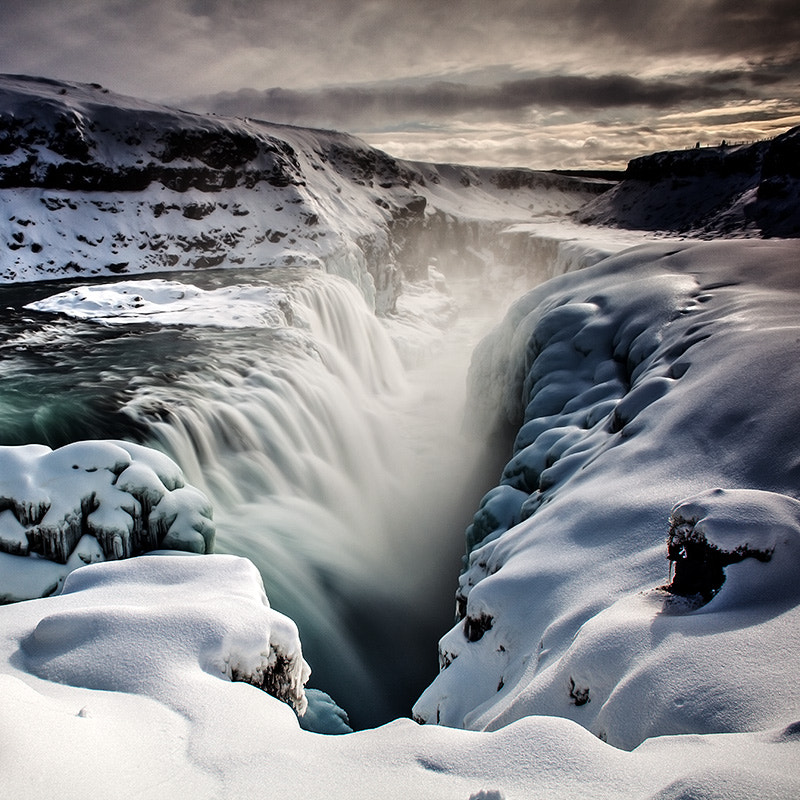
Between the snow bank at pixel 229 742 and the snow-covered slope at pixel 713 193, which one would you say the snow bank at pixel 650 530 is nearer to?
the snow bank at pixel 229 742

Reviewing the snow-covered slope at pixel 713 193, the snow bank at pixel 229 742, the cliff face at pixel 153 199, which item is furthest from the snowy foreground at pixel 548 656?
the snow-covered slope at pixel 713 193

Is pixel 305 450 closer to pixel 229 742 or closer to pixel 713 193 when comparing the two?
pixel 229 742

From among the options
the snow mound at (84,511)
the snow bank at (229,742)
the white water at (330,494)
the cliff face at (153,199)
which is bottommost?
the white water at (330,494)

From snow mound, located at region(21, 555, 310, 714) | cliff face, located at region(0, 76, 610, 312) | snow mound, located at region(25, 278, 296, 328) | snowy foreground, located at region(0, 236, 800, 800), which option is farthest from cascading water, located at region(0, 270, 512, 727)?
cliff face, located at region(0, 76, 610, 312)

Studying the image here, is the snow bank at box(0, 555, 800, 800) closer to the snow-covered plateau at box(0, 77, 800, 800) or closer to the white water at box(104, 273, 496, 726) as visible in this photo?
the snow-covered plateau at box(0, 77, 800, 800)

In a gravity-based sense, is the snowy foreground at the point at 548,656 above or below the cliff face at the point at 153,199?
below

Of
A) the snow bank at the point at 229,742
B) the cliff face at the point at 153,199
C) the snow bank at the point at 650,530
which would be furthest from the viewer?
the cliff face at the point at 153,199

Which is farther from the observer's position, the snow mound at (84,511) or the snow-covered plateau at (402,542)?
the snow mound at (84,511)
